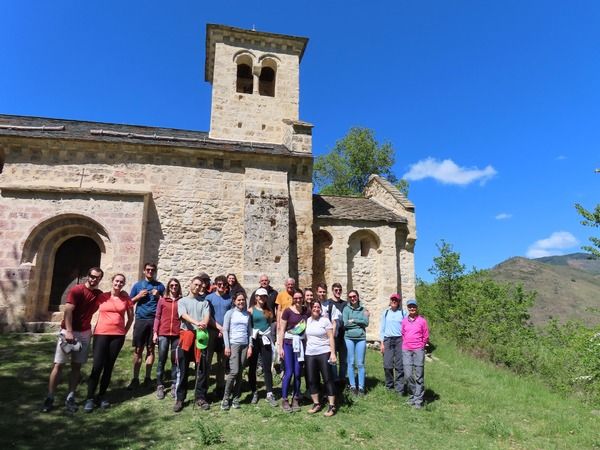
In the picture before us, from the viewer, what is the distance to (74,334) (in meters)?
4.95

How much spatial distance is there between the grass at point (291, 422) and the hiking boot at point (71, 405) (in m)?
0.07

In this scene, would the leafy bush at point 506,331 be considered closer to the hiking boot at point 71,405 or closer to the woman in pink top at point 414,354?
the woman in pink top at point 414,354

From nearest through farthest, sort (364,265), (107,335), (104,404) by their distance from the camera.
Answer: (104,404), (107,335), (364,265)

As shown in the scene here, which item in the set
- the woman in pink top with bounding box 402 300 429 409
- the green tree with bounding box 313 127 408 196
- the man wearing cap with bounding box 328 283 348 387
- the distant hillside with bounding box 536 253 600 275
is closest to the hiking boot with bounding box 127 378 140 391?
the man wearing cap with bounding box 328 283 348 387

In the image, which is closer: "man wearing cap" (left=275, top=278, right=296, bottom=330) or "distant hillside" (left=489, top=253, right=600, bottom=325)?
"man wearing cap" (left=275, top=278, right=296, bottom=330)

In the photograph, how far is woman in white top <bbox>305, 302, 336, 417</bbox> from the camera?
17.5 ft

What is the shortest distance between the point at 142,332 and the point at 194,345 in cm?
104

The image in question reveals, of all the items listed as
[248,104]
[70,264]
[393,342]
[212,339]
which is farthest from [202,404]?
[248,104]

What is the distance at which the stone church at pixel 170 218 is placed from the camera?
9375 mm

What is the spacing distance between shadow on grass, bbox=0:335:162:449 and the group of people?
9.9 inches

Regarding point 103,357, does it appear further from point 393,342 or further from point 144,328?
point 393,342

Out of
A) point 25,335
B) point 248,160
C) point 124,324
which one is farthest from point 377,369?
point 25,335

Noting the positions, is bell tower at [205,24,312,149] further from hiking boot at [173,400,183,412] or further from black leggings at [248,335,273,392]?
hiking boot at [173,400,183,412]

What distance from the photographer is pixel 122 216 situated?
9688 mm
